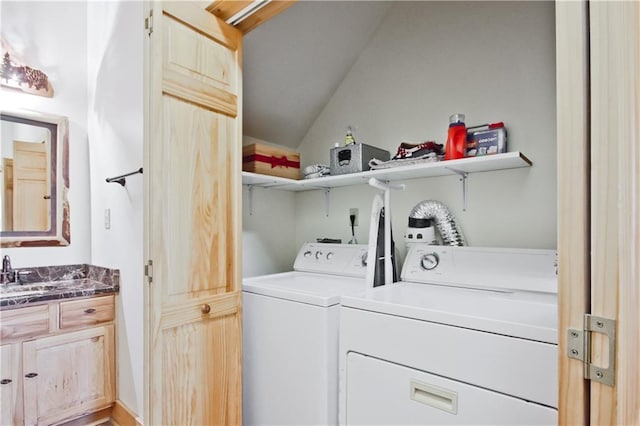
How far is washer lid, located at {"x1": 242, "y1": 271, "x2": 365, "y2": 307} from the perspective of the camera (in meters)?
1.65

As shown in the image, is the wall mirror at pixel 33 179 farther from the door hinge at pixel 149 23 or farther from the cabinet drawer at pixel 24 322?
the door hinge at pixel 149 23

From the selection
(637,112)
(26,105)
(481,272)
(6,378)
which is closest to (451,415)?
(481,272)

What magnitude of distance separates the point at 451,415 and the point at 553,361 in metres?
0.40

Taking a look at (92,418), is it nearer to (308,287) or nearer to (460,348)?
(308,287)

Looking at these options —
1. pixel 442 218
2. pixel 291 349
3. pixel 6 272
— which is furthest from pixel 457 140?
pixel 6 272

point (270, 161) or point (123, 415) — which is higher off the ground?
point (270, 161)

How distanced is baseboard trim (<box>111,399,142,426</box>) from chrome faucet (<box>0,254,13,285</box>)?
955mm

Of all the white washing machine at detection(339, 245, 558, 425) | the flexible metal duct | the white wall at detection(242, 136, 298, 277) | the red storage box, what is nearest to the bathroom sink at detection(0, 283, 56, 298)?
the white wall at detection(242, 136, 298, 277)

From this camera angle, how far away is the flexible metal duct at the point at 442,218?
2.07 m

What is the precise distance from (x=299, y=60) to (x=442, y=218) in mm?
1401

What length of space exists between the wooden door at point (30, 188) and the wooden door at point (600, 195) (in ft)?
9.03

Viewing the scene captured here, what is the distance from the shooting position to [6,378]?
5.92 feet

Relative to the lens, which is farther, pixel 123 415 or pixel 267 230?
pixel 267 230

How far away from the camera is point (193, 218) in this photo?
1.62 meters
